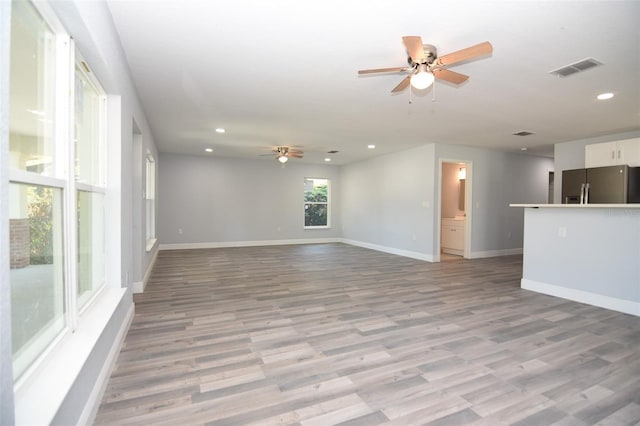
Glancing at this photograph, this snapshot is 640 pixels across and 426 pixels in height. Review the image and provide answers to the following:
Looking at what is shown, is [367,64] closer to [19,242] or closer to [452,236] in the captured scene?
[19,242]

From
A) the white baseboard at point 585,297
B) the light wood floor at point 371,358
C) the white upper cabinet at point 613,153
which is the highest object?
the white upper cabinet at point 613,153

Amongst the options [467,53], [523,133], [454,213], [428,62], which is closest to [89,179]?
[428,62]

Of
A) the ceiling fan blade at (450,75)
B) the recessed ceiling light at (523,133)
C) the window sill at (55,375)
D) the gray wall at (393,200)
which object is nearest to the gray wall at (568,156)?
the recessed ceiling light at (523,133)

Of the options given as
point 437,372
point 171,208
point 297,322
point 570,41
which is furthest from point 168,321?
point 171,208

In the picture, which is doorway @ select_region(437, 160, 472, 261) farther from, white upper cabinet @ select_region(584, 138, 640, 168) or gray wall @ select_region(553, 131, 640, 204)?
white upper cabinet @ select_region(584, 138, 640, 168)

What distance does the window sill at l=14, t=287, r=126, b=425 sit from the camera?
110cm

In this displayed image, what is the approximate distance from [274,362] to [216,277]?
3.06m

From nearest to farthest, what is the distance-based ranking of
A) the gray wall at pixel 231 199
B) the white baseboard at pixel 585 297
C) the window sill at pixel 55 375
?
the window sill at pixel 55 375 < the white baseboard at pixel 585 297 < the gray wall at pixel 231 199

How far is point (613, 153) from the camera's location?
5.20 meters

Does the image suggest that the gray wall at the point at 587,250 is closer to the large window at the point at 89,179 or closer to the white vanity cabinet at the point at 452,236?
the white vanity cabinet at the point at 452,236

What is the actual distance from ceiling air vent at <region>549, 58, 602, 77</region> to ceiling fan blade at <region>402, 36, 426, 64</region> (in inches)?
61.8

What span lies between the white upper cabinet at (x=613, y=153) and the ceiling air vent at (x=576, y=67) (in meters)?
3.16

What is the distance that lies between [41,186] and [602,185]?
7.19 m

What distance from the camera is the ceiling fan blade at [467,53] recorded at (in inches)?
86.0
